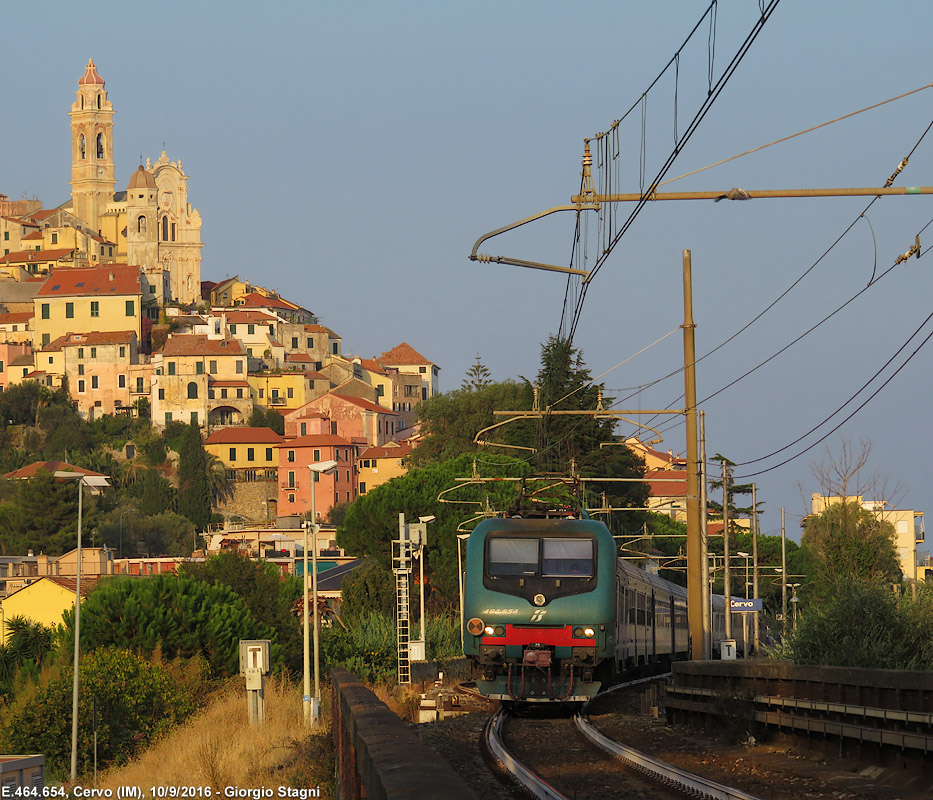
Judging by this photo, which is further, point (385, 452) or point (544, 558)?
point (385, 452)

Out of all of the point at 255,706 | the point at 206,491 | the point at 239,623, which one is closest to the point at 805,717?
the point at 255,706

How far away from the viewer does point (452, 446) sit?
107 m

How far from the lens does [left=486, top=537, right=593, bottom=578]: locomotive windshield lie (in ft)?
79.5

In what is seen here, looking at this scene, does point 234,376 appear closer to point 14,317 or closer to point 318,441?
point 318,441

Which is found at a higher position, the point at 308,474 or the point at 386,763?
the point at 308,474

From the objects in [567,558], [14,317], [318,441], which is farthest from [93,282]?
[567,558]

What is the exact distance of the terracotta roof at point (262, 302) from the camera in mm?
187250

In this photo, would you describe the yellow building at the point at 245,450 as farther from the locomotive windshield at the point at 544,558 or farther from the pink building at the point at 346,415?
the locomotive windshield at the point at 544,558

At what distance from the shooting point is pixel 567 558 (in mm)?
24328

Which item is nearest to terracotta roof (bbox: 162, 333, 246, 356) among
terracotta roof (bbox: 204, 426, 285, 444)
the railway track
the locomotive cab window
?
terracotta roof (bbox: 204, 426, 285, 444)

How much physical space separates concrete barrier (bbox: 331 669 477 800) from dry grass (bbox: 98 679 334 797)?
317cm

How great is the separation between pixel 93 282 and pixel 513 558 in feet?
536

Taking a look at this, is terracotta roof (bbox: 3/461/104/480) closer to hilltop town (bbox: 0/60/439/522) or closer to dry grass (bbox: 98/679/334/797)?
hilltop town (bbox: 0/60/439/522)

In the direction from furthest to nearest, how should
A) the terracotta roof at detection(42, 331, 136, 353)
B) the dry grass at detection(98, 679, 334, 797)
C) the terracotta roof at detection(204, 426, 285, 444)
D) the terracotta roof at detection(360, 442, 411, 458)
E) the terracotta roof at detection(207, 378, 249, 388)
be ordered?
the terracotta roof at detection(42, 331, 136, 353) → the terracotta roof at detection(207, 378, 249, 388) → the terracotta roof at detection(204, 426, 285, 444) → the terracotta roof at detection(360, 442, 411, 458) → the dry grass at detection(98, 679, 334, 797)
